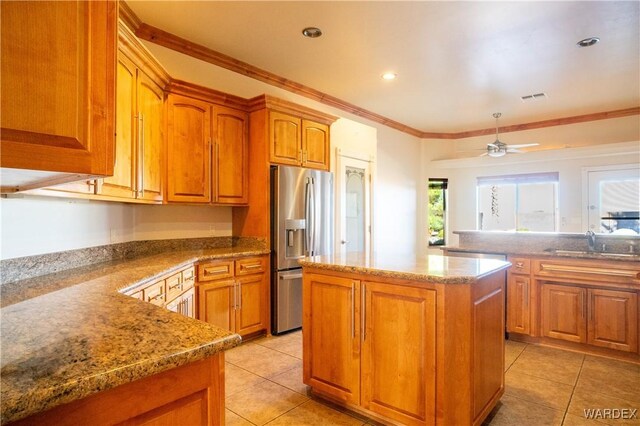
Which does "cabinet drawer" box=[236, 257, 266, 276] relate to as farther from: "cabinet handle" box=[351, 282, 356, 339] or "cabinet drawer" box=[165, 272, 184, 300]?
"cabinet handle" box=[351, 282, 356, 339]

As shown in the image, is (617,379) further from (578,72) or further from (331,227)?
(578,72)

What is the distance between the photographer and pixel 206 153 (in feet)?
11.1

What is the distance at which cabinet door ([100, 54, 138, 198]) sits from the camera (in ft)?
7.61

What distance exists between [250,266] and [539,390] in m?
2.55

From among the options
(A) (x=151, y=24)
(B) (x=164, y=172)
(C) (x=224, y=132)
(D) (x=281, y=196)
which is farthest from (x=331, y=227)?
(A) (x=151, y=24)

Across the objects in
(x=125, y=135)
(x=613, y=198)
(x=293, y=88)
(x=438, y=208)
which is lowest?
(x=438, y=208)

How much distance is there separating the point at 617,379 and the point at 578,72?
3.37 meters

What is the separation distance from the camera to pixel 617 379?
2732 millimetres

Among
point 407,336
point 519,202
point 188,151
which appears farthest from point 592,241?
point 188,151

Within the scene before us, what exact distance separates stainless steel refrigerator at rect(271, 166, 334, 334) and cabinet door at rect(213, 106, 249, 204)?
338 millimetres

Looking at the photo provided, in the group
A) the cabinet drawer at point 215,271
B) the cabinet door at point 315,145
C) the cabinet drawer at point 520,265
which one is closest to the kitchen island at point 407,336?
the cabinet drawer at point 215,271

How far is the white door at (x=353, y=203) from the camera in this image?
16.1 feet

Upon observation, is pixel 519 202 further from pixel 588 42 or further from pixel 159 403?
pixel 159 403

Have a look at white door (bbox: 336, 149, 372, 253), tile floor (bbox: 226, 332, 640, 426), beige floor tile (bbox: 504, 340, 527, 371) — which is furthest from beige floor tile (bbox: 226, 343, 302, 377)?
white door (bbox: 336, 149, 372, 253)
